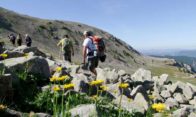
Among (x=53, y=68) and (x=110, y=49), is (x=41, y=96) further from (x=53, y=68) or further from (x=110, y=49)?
(x=110, y=49)

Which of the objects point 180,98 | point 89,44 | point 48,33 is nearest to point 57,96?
point 89,44

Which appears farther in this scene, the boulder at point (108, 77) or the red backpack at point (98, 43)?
the boulder at point (108, 77)

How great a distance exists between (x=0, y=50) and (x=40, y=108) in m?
14.0

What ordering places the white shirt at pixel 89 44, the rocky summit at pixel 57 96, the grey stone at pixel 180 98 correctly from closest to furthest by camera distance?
the rocky summit at pixel 57 96 < the white shirt at pixel 89 44 < the grey stone at pixel 180 98

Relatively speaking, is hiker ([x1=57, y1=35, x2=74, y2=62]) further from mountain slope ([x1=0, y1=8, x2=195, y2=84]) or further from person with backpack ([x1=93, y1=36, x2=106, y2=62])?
mountain slope ([x1=0, y1=8, x2=195, y2=84])

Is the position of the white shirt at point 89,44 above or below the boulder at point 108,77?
above

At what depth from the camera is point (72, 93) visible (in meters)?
12.8

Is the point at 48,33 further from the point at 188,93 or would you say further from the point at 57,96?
the point at 57,96

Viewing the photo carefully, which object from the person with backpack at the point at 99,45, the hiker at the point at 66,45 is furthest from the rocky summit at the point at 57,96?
the hiker at the point at 66,45

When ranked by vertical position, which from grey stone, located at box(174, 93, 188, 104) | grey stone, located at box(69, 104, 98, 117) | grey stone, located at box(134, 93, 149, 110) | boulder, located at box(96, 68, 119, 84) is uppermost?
grey stone, located at box(69, 104, 98, 117)

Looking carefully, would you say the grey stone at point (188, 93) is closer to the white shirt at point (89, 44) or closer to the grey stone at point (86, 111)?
→ the white shirt at point (89, 44)

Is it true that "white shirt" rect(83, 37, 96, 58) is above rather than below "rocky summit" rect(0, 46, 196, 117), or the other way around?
above

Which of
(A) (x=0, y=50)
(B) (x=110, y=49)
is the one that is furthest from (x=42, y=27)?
(A) (x=0, y=50)

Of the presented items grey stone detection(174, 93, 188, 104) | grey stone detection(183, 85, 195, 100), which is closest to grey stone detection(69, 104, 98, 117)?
grey stone detection(174, 93, 188, 104)
